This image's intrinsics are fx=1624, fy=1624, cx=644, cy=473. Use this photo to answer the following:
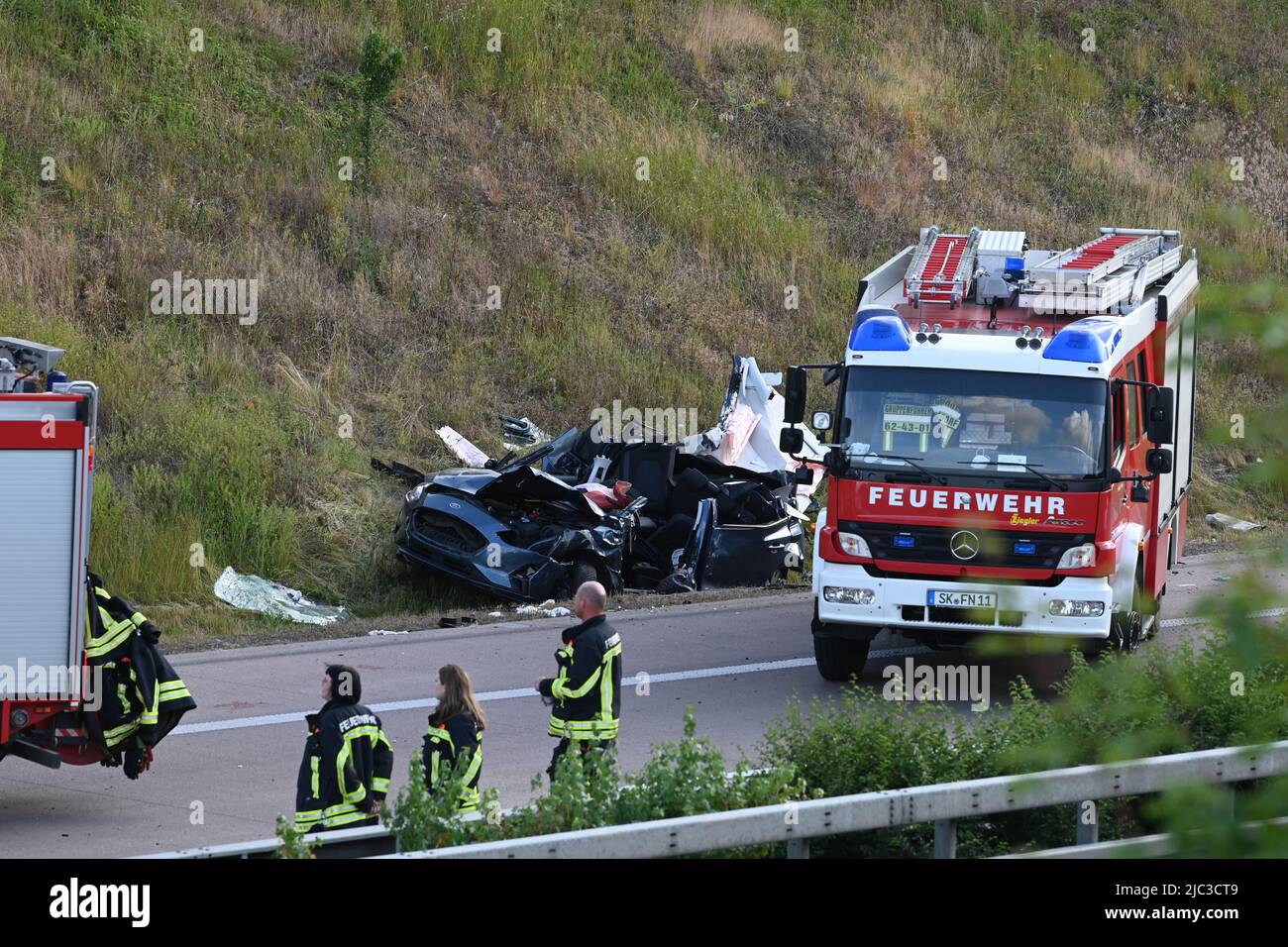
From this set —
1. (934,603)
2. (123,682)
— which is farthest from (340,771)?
(934,603)

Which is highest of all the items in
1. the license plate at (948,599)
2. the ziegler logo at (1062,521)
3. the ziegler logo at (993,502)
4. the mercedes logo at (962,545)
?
the ziegler logo at (993,502)

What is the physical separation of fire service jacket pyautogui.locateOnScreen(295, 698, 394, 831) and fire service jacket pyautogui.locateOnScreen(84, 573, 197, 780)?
1816mm

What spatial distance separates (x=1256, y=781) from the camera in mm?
6555

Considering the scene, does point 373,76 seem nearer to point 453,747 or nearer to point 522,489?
point 522,489

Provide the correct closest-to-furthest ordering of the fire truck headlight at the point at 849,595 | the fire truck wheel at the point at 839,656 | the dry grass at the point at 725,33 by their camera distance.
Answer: the fire truck headlight at the point at 849,595, the fire truck wheel at the point at 839,656, the dry grass at the point at 725,33

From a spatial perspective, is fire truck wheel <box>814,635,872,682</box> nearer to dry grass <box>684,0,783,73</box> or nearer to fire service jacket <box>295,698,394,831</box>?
fire service jacket <box>295,698,394,831</box>

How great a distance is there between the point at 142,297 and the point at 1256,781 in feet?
55.1

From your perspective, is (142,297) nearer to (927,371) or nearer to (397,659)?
(397,659)

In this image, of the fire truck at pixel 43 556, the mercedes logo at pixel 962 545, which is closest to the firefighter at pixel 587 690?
the fire truck at pixel 43 556

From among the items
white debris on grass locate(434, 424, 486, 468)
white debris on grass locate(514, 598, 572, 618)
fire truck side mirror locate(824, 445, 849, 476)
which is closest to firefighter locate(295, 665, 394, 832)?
fire truck side mirror locate(824, 445, 849, 476)

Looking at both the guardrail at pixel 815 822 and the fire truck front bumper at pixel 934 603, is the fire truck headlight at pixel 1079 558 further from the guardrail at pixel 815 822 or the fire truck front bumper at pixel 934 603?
the guardrail at pixel 815 822

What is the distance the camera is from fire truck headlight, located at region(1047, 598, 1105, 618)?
1182 centimetres

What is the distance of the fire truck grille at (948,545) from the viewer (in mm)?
11828
